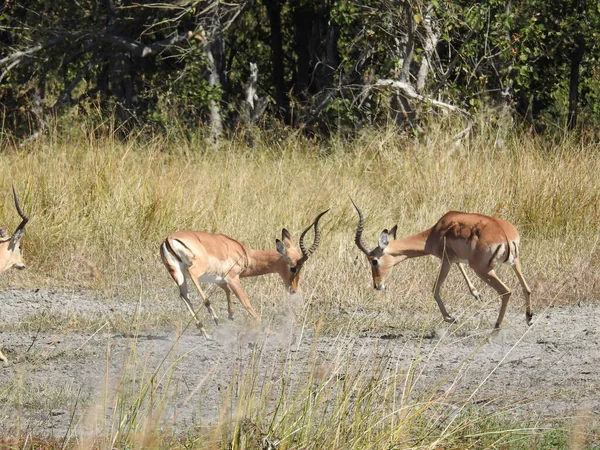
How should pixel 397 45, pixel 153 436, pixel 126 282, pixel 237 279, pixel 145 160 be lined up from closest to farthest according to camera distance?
pixel 153 436, pixel 237 279, pixel 126 282, pixel 145 160, pixel 397 45

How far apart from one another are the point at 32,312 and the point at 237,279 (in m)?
1.61

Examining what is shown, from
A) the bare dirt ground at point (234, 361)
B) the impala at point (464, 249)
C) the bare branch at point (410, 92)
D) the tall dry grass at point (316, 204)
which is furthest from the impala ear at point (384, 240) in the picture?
the bare branch at point (410, 92)

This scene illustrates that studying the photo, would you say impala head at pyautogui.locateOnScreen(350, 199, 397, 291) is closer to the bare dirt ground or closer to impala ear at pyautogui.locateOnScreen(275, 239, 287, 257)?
impala ear at pyautogui.locateOnScreen(275, 239, 287, 257)

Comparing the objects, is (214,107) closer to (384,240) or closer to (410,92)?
(410,92)

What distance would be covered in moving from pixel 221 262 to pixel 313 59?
1115 cm

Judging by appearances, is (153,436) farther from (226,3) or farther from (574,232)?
(226,3)

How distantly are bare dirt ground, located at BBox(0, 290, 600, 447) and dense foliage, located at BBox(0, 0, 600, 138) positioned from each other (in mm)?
4611

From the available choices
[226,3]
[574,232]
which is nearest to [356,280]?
[574,232]

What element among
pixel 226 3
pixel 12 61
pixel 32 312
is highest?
pixel 226 3

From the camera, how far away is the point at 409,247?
8.14 m

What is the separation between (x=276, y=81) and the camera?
19.3 meters

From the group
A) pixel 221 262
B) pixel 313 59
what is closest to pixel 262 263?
pixel 221 262

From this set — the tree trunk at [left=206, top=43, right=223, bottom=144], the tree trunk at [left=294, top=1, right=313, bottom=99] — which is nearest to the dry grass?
the tree trunk at [left=206, top=43, right=223, bottom=144]

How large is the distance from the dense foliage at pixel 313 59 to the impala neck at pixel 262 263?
3.83m
